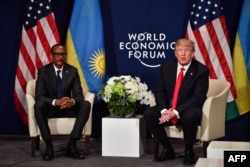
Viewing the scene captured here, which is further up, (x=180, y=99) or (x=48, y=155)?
(x=180, y=99)

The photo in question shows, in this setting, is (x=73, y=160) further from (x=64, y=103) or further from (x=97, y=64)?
(x=97, y=64)

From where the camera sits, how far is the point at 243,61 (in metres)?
6.32

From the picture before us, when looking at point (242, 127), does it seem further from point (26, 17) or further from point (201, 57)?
point (26, 17)

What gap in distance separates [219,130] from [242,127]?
46.3 inches

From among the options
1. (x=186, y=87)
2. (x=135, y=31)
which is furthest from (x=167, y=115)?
(x=135, y=31)

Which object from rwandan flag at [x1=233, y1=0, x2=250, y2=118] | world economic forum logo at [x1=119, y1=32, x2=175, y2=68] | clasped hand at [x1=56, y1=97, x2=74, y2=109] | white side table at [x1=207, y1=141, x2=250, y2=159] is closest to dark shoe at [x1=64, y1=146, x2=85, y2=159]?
clasped hand at [x1=56, y1=97, x2=74, y2=109]

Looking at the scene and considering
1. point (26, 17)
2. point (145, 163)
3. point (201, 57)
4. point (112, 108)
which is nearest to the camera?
point (145, 163)

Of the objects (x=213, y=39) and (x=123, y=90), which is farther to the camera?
(x=213, y=39)

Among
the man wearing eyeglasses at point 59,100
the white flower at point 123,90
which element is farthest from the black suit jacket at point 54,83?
the white flower at point 123,90

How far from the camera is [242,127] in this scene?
6.47m

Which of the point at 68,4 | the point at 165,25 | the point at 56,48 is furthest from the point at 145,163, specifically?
the point at 68,4

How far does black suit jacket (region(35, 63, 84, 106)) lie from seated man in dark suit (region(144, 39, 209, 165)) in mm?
912

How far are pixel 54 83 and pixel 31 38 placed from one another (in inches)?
47.2

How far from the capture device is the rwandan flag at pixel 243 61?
6285 millimetres
